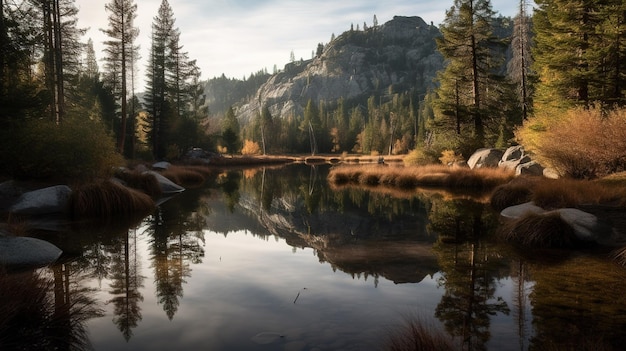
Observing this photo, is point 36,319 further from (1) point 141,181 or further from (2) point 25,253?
(1) point 141,181

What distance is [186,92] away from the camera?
159 ft

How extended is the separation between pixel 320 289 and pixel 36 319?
4.23m

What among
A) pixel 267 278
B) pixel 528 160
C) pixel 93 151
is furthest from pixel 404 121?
pixel 267 278

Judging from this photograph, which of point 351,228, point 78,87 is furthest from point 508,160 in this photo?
point 78,87

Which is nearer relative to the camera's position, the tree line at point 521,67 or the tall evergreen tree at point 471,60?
the tree line at point 521,67

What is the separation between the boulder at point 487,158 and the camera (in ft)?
88.9

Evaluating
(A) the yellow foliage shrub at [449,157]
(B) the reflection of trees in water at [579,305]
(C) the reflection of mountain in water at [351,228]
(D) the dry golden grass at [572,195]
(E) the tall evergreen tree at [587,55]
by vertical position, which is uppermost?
(E) the tall evergreen tree at [587,55]

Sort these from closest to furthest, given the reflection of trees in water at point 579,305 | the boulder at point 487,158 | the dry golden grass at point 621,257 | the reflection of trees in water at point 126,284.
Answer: the reflection of trees in water at point 579,305 → the reflection of trees in water at point 126,284 → the dry golden grass at point 621,257 → the boulder at point 487,158

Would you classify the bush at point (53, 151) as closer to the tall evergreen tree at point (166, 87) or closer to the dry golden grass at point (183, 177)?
the dry golden grass at point (183, 177)

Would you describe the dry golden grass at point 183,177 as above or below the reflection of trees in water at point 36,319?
above

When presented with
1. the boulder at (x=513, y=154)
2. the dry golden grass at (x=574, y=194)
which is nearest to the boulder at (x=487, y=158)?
the boulder at (x=513, y=154)

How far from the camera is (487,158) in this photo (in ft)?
89.7

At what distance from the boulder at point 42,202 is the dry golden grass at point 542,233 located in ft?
45.5

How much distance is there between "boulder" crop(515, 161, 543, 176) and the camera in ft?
73.8
